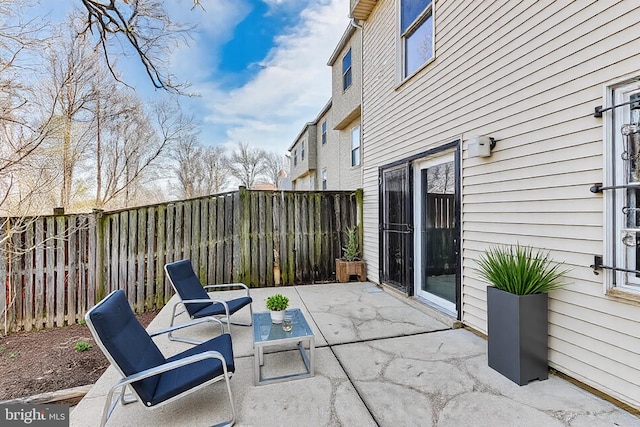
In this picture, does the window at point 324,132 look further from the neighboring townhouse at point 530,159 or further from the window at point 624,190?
the window at point 624,190

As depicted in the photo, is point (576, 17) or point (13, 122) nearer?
point (576, 17)

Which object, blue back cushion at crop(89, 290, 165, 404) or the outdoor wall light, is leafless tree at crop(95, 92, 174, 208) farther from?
the outdoor wall light

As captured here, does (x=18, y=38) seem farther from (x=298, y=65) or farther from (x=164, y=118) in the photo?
(x=164, y=118)

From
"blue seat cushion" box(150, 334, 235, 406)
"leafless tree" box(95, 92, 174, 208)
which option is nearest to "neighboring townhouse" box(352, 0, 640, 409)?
"blue seat cushion" box(150, 334, 235, 406)

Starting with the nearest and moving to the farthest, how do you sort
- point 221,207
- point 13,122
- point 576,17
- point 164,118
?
1. point 576,17
2. point 13,122
3. point 221,207
4. point 164,118

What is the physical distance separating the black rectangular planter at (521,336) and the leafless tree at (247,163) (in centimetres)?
2250

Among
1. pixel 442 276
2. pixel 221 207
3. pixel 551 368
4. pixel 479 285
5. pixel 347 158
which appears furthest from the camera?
pixel 347 158

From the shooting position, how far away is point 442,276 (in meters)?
4.60

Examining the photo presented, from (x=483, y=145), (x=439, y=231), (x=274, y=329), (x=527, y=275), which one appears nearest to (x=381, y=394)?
(x=274, y=329)

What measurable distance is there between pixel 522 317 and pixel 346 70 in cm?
862

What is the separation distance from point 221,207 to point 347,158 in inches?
209

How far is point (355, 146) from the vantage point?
30.9 feet

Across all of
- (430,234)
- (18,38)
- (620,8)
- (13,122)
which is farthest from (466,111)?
(13,122)

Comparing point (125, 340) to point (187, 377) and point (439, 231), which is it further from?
point (439, 231)
